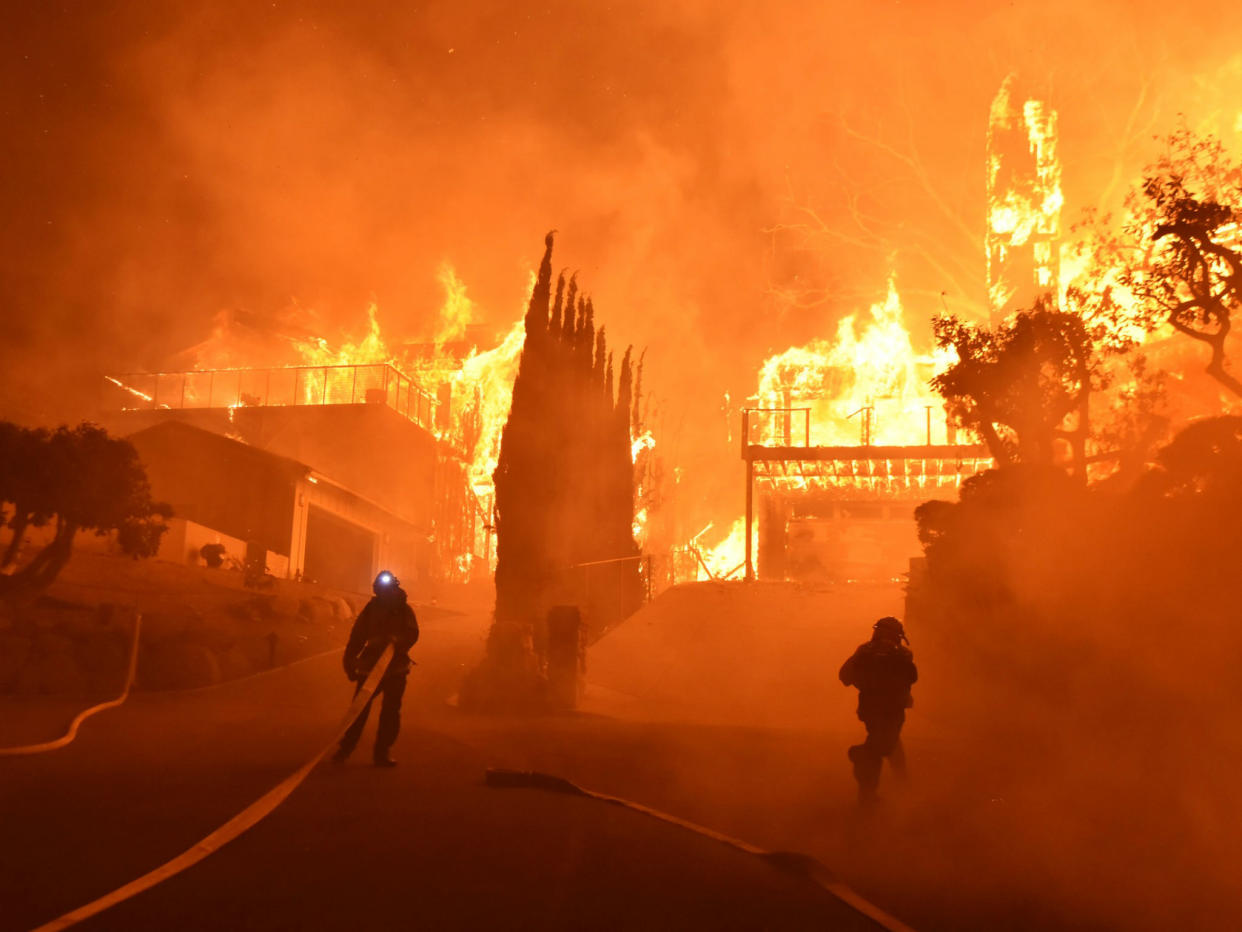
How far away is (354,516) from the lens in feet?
141

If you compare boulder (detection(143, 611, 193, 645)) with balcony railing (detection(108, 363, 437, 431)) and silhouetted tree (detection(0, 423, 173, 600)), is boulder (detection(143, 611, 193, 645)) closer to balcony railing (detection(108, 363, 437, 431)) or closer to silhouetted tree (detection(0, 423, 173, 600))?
silhouetted tree (detection(0, 423, 173, 600))

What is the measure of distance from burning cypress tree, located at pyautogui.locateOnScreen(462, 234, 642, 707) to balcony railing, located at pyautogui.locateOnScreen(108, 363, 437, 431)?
21.2 m

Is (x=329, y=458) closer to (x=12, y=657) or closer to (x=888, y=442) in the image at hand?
(x=888, y=442)

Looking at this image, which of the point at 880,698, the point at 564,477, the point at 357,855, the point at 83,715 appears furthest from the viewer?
the point at 564,477

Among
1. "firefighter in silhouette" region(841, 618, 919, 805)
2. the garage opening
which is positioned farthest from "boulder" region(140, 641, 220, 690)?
the garage opening

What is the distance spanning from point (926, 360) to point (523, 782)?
40487 mm

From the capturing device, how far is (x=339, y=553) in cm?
4359

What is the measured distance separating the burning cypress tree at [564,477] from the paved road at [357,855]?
368 inches

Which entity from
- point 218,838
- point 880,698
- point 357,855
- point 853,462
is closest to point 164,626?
→ point 880,698

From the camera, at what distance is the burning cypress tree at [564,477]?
24.1 meters

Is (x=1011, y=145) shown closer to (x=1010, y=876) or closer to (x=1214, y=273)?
(x=1214, y=273)

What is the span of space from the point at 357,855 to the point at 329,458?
143ft

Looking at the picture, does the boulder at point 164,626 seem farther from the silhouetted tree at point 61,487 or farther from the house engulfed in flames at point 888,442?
the house engulfed in flames at point 888,442

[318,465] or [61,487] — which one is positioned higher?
[318,465]
